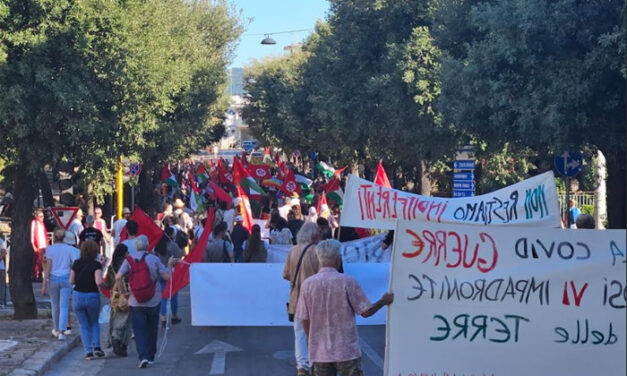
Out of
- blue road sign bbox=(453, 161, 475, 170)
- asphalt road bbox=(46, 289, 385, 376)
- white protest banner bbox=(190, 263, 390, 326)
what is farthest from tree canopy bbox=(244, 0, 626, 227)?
asphalt road bbox=(46, 289, 385, 376)

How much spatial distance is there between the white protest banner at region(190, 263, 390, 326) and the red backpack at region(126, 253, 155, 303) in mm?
765

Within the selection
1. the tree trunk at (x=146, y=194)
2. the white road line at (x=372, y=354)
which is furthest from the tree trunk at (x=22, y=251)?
the tree trunk at (x=146, y=194)

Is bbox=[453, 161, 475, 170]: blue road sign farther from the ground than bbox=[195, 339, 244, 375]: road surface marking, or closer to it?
farther from the ground

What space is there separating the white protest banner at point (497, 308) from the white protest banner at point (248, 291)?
15.3ft

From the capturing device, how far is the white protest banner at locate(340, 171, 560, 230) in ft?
32.2

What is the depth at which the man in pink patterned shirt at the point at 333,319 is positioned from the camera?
7.26m

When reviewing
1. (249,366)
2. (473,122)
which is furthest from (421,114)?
(249,366)

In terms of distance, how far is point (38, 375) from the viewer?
36.5ft

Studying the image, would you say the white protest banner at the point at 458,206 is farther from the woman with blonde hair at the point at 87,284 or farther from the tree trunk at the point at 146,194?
the tree trunk at the point at 146,194

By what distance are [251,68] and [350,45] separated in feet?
172

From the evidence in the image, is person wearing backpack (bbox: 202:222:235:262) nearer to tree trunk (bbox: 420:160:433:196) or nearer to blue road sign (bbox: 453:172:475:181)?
blue road sign (bbox: 453:172:475:181)

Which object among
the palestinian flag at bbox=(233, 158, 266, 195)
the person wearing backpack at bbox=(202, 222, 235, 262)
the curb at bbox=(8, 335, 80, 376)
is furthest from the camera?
the palestinian flag at bbox=(233, 158, 266, 195)

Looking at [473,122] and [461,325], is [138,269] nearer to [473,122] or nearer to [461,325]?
[461,325]

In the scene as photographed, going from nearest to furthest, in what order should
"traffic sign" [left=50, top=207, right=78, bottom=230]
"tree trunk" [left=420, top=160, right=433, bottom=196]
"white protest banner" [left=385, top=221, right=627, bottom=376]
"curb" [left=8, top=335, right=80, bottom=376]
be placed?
1. "white protest banner" [left=385, top=221, right=627, bottom=376]
2. "curb" [left=8, top=335, right=80, bottom=376]
3. "traffic sign" [left=50, top=207, right=78, bottom=230]
4. "tree trunk" [left=420, top=160, right=433, bottom=196]
